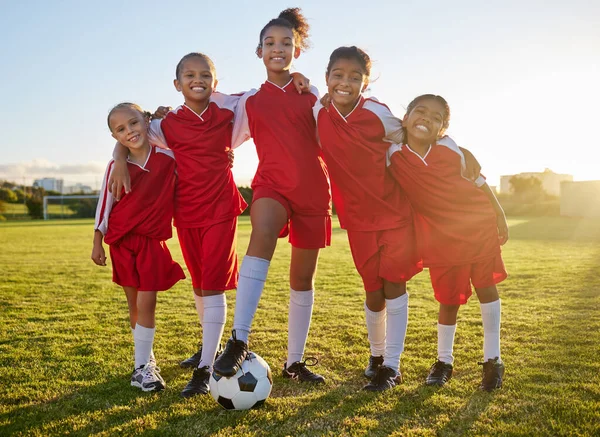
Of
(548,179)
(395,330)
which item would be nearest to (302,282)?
(395,330)

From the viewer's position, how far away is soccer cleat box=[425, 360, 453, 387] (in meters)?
3.20

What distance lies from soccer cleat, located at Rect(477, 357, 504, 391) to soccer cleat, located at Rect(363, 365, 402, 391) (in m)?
0.51

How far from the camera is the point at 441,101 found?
10.7ft

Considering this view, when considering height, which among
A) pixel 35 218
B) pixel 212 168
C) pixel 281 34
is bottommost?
pixel 35 218

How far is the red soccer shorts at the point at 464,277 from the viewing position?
3.27 meters

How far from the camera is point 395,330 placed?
3242mm

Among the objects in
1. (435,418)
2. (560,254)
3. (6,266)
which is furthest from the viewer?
(560,254)

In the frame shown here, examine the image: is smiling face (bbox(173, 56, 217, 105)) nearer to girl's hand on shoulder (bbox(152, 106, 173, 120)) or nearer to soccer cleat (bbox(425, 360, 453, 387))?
girl's hand on shoulder (bbox(152, 106, 173, 120))

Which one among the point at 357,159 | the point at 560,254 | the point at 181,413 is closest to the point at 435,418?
the point at 181,413

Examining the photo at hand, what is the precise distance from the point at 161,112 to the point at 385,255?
1.76 meters

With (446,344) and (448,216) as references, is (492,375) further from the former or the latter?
(448,216)

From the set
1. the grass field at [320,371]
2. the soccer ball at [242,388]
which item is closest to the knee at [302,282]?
the grass field at [320,371]

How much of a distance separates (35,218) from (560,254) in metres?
41.5

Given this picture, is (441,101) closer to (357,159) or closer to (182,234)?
(357,159)
